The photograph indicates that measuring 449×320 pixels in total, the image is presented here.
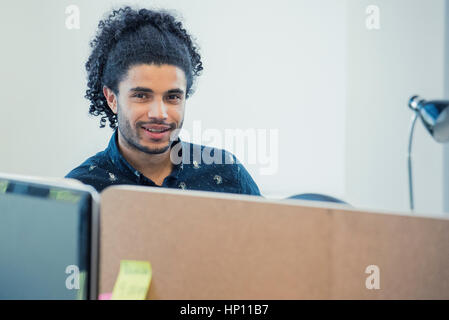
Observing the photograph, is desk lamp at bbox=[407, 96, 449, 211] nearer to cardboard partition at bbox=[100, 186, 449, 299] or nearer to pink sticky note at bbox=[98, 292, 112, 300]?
cardboard partition at bbox=[100, 186, 449, 299]

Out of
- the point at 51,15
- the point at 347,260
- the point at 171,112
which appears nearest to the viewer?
the point at 347,260

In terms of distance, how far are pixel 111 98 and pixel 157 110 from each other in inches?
10.6

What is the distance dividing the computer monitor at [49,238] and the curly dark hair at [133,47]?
3.06 ft

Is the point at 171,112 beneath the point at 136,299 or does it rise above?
above

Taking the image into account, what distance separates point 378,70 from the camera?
259 cm

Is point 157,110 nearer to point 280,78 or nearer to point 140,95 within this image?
point 140,95

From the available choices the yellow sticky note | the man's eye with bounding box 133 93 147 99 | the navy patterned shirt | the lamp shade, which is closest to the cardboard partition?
the yellow sticky note

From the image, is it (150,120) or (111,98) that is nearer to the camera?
(150,120)

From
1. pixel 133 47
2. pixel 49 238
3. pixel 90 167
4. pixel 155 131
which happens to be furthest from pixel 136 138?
pixel 49 238

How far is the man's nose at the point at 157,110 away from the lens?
1.64 m

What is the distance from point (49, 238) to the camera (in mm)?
745
